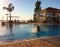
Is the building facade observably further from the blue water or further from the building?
the blue water

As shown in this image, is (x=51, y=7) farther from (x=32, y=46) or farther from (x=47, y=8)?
(x=32, y=46)

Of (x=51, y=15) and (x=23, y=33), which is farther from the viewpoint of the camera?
(x=51, y=15)

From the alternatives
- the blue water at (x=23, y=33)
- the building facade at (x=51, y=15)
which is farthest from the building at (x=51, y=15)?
the blue water at (x=23, y=33)

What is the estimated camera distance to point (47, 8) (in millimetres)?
33219

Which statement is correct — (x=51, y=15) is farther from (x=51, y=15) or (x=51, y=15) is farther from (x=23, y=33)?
(x=23, y=33)

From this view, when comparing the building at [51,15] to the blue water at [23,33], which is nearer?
the blue water at [23,33]

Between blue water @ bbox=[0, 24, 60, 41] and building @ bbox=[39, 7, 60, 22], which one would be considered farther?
building @ bbox=[39, 7, 60, 22]

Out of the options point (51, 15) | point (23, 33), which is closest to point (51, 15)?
point (51, 15)

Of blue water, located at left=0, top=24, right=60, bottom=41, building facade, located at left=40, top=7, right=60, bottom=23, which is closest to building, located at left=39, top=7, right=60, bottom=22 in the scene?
building facade, located at left=40, top=7, right=60, bottom=23

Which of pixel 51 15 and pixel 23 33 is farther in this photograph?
pixel 51 15

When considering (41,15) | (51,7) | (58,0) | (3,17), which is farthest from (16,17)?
(58,0)

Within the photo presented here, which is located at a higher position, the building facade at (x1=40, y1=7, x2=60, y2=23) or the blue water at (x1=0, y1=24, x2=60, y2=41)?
the building facade at (x1=40, y1=7, x2=60, y2=23)

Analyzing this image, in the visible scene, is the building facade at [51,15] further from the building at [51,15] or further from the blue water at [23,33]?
the blue water at [23,33]

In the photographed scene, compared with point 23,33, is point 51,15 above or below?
above
